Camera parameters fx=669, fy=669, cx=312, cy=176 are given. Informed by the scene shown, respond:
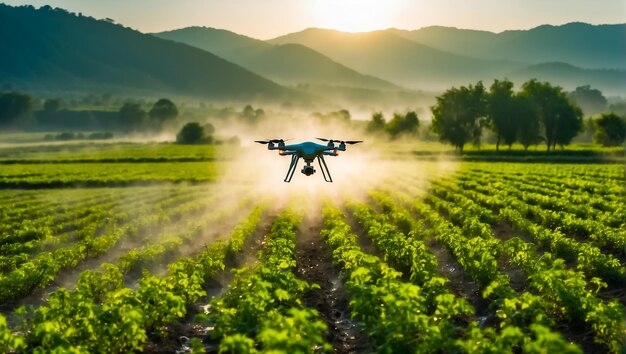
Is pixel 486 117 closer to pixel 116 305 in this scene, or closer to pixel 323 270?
pixel 323 270

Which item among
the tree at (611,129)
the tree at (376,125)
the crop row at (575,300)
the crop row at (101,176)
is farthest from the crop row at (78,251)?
the tree at (376,125)

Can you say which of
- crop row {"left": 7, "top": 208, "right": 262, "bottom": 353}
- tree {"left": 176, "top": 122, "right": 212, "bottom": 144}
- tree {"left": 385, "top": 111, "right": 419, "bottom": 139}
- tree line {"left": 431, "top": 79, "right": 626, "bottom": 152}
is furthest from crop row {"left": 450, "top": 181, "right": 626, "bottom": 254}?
tree {"left": 176, "top": 122, "right": 212, "bottom": 144}

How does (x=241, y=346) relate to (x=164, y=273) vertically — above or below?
above

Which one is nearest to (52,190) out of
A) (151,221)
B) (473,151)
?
(151,221)

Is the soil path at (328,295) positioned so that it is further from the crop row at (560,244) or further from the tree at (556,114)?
the tree at (556,114)

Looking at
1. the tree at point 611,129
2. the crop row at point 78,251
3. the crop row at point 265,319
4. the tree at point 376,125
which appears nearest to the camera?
the crop row at point 265,319

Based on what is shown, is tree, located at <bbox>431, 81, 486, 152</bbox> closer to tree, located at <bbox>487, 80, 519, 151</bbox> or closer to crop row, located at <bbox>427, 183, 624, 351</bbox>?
tree, located at <bbox>487, 80, 519, 151</bbox>

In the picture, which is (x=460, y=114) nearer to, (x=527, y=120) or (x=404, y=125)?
(x=527, y=120)
